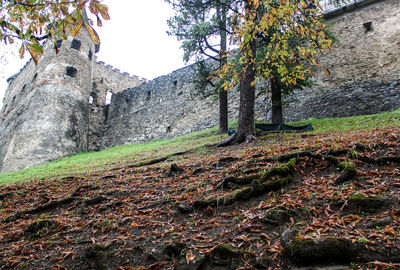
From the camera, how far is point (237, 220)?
3107 millimetres

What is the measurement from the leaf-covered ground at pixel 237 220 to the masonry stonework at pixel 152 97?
29.7 ft

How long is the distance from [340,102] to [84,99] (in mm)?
17062

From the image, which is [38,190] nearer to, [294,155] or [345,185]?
[294,155]

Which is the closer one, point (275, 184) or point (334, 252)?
point (334, 252)

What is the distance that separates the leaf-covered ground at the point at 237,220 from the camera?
7.63 feet

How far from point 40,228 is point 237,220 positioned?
265 cm

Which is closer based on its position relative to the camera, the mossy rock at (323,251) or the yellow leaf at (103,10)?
the mossy rock at (323,251)

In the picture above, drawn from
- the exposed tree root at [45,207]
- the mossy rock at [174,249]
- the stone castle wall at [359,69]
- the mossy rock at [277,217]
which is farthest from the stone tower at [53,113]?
the mossy rock at [277,217]

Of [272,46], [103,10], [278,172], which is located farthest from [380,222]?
[272,46]

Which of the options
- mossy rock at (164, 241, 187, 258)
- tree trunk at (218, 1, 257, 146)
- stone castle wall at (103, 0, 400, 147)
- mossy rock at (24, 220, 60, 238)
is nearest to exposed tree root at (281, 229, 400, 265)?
mossy rock at (164, 241, 187, 258)

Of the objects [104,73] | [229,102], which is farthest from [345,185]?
[104,73]

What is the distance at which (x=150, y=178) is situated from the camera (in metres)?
5.63

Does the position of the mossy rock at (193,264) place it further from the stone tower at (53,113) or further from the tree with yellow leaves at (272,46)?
the stone tower at (53,113)

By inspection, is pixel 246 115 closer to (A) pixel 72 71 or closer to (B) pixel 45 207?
(B) pixel 45 207
